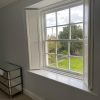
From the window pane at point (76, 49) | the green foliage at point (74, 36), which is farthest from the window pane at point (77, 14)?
the window pane at point (76, 49)

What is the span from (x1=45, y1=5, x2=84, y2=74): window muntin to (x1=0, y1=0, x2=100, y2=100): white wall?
388mm

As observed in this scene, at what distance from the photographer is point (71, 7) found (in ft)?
6.29

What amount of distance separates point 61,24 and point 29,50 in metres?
0.82

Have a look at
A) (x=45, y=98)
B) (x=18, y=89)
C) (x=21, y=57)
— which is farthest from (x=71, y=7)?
(x=18, y=89)

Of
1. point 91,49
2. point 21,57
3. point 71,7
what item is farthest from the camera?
point 21,57

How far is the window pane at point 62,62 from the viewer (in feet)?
7.02

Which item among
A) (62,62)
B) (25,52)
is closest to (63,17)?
(62,62)

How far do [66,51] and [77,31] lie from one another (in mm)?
407

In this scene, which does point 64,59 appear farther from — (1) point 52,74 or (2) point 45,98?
(2) point 45,98

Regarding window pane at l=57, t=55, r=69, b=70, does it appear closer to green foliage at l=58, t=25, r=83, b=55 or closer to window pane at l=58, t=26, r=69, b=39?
green foliage at l=58, t=25, r=83, b=55

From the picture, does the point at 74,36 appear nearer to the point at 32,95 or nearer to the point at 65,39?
the point at 65,39

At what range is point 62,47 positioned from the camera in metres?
2.16

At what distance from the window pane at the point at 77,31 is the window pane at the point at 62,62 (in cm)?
42

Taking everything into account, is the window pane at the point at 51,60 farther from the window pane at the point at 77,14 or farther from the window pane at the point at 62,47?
the window pane at the point at 77,14
